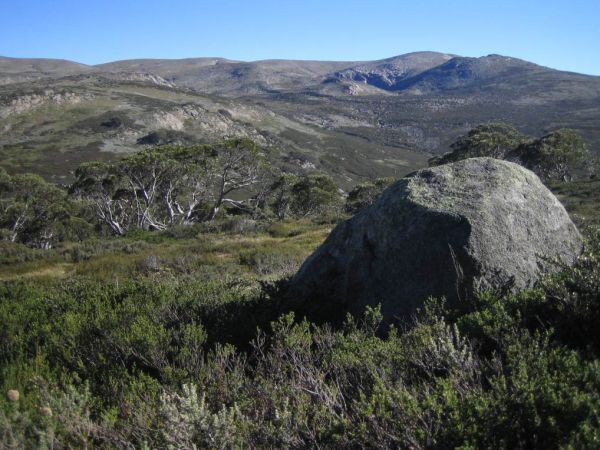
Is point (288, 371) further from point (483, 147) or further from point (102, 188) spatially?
point (483, 147)

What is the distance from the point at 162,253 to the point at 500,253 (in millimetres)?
11444

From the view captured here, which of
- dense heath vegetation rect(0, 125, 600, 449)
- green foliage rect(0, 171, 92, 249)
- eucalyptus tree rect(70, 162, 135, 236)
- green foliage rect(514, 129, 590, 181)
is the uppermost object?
green foliage rect(514, 129, 590, 181)

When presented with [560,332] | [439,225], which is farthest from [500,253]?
[560,332]

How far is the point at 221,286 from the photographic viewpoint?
629cm

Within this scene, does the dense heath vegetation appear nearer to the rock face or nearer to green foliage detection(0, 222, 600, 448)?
green foliage detection(0, 222, 600, 448)

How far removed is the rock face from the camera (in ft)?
15.2

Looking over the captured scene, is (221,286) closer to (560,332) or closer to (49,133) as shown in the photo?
(560,332)

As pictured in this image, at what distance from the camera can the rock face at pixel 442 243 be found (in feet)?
15.2

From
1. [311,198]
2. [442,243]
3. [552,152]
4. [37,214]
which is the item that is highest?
[552,152]

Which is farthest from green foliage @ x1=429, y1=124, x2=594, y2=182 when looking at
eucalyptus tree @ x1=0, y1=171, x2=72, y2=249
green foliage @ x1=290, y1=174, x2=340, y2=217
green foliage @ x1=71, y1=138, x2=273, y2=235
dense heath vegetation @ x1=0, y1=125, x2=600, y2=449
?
dense heath vegetation @ x1=0, y1=125, x2=600, y2=449

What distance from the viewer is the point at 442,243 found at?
15.5ft

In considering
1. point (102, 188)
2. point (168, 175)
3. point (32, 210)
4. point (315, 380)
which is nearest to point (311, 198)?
point (168, 175)

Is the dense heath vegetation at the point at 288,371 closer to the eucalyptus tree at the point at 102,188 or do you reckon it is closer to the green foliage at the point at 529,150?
the eucalyptus tree at the point at 102,188

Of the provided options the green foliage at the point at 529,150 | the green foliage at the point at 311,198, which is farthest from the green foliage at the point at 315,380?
the green foliage at the point at 529,150
